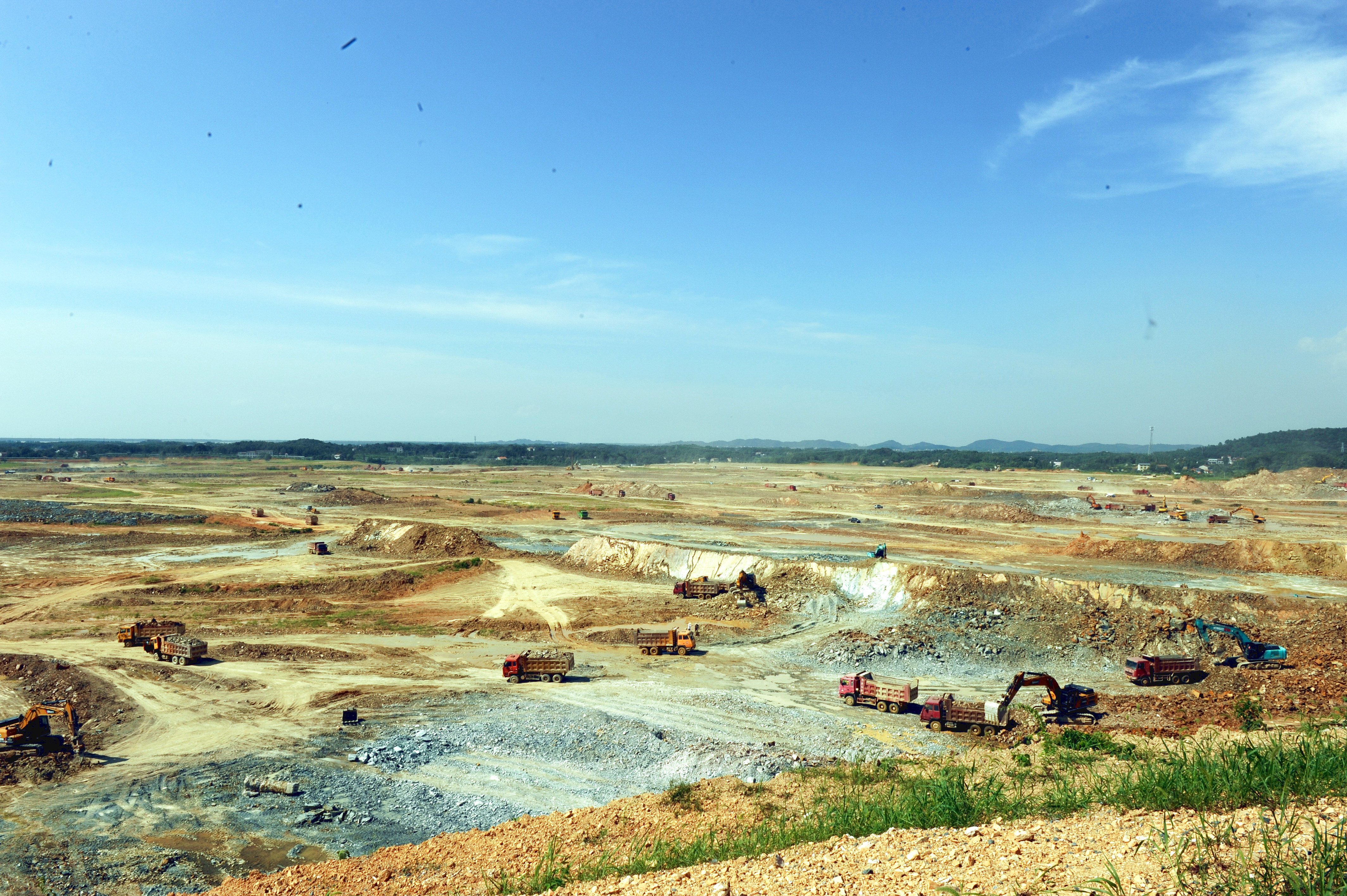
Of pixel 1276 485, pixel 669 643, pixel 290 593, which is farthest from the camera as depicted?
pixel 1276 485

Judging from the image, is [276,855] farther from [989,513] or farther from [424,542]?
[989,513]

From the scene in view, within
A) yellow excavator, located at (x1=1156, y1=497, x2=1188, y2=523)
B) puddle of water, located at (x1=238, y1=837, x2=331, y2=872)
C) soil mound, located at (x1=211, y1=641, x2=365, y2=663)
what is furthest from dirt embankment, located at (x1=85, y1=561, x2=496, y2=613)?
yellow excavator, located at (x1=1156, y1=497, x2=1188, y2=523)

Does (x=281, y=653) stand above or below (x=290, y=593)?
below

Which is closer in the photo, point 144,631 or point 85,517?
point 144,631

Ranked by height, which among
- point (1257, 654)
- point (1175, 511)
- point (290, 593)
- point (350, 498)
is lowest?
point (290, 593)

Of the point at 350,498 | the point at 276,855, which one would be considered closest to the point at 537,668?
the point at 276,855

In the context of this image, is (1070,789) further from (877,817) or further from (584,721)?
(584,721)
